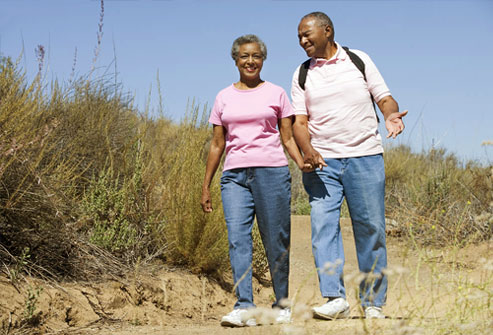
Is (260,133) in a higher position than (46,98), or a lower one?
lower

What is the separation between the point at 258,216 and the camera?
3.97m

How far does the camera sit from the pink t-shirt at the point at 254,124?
153 inches

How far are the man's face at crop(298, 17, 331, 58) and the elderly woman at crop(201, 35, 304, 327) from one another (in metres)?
0.32

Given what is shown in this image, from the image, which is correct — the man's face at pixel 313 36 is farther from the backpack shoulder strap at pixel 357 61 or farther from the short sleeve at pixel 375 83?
the short sleeve at pixel 375 83

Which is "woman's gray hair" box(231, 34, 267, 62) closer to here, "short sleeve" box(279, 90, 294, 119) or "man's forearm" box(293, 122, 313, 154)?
"short sleeve" box(279, 90, 294, 119)

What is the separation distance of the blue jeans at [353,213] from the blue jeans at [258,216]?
0.74 feet

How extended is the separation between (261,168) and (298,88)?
0.67 m

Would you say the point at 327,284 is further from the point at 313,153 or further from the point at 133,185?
the point at 133,185

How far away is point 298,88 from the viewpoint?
13.4 ft

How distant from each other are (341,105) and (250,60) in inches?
28.2

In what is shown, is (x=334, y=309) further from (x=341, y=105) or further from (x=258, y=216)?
(x=341, y=105)

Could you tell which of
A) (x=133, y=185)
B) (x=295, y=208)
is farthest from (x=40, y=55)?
(x=295, y=208)

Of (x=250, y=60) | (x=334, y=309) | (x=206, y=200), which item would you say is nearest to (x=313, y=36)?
(x=250, y=60)

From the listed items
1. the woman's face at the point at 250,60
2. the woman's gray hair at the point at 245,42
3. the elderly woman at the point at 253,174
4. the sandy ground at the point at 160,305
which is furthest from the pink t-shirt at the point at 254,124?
the sandy ground at the point at 160,305
